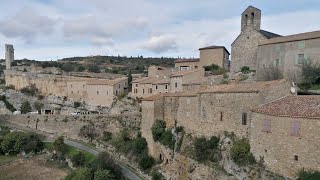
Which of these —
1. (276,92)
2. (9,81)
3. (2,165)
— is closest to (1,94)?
(9,81)

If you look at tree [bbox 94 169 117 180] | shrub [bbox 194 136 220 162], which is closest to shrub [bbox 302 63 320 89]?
shrub [bbox 194 136 220 162]

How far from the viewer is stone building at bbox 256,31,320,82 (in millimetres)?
34250

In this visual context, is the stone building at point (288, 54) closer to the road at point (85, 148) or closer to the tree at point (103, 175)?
the road at point (85, 148)

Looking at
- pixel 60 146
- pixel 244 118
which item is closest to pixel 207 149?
pixel 244 118

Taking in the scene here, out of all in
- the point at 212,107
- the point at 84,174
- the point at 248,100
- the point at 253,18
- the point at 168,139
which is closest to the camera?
the point at 248,100

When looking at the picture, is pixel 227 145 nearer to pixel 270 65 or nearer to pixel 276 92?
pixel 276 92

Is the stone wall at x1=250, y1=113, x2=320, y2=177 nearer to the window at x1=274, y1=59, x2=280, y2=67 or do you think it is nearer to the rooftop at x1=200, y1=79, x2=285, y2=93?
the rooftop at x1=200, y1=79, x2=285, y2=93

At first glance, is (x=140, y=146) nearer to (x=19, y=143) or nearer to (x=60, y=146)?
(x=60, y=146)

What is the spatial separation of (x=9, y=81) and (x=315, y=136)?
69485 millimetres

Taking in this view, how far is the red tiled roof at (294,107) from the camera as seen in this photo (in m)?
21.4

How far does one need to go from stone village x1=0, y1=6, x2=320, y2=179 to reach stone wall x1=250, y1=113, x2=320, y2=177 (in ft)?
0.19

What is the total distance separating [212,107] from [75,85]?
128 ft

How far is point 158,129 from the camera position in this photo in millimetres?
37906

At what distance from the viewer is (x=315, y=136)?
811 inches
